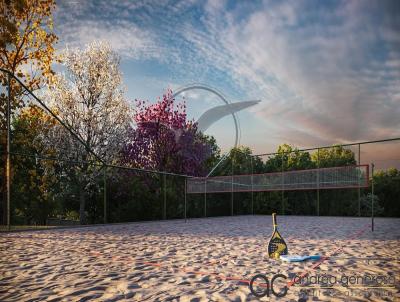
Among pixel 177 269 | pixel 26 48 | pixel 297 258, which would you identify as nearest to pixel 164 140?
pixel 26 48

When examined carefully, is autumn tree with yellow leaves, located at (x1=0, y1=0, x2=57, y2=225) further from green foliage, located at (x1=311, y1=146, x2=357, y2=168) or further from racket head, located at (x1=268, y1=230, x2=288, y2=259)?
green foliage, located at (x1=311, y1=146, x2=357, y2=168)

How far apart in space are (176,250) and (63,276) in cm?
207

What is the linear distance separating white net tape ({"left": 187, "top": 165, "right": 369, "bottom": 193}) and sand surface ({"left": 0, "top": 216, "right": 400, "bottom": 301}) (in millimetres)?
6201

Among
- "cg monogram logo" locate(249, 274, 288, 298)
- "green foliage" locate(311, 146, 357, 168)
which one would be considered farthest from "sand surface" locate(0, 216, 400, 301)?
"green foliage" locate(311, 146, 357, 168)

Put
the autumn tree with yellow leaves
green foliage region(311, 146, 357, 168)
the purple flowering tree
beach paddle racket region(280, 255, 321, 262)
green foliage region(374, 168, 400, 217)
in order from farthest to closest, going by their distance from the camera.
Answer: the purple flowering tree → green foliage region(374, 168, 400, 217) → green foliage region(311, 146, 357, 168) → the autumn tree with yellow leaves → beach paddle racket region(280, 255, 321, 262)

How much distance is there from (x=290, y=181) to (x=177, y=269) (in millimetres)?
11881

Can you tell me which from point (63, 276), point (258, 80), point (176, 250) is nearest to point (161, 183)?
point (258, 80)

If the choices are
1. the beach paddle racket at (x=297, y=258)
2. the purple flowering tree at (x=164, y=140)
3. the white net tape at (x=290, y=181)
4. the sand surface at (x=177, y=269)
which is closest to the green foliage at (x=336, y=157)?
A: the white net tape at (x=290, y=181)

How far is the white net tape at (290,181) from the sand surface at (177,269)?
6201mm

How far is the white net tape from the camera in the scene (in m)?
12.1

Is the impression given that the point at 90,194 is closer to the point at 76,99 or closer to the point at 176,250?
the point at 76,99

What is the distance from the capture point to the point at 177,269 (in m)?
3.86

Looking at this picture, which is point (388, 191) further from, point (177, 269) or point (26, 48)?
point (26, 48)

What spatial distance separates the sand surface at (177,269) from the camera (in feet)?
9.40
